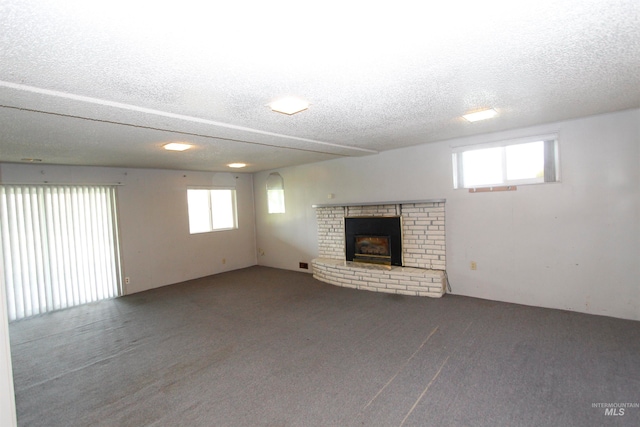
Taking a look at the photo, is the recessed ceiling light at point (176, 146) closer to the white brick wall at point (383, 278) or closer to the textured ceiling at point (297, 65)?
the textured ceiling at point (297, 65)

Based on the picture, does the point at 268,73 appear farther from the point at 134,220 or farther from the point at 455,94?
the point at 134,220

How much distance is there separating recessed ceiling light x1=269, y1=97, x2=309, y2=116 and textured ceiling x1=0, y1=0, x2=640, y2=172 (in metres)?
0.08

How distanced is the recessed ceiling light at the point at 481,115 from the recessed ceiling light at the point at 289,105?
1.77 metres

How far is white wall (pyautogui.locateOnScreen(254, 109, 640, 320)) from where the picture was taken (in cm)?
339

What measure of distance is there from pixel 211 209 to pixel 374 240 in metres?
3.85

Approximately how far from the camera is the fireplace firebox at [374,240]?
16.5 ft

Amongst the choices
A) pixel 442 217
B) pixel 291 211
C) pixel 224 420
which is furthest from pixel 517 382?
pixel 291 211

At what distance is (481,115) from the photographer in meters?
3.20

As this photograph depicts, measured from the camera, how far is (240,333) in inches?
141

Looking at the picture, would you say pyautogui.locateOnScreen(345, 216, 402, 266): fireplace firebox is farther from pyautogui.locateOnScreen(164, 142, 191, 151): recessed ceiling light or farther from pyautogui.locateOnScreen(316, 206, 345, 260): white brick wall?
pyautogui.locateOnScreen(164, 142, 191, 151): recessed ceiling light

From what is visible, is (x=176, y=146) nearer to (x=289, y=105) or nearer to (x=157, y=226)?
(x=289, y=105)

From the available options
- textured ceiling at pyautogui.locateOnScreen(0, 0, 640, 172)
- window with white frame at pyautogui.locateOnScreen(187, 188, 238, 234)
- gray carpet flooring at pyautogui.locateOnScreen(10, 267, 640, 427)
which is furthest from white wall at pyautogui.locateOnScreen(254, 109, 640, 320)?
window with white frame at pyautogui.locateOnScreen(187, 188, 238, 234)

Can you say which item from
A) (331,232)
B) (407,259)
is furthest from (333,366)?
(331,232)

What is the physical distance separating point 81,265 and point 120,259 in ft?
1.82
